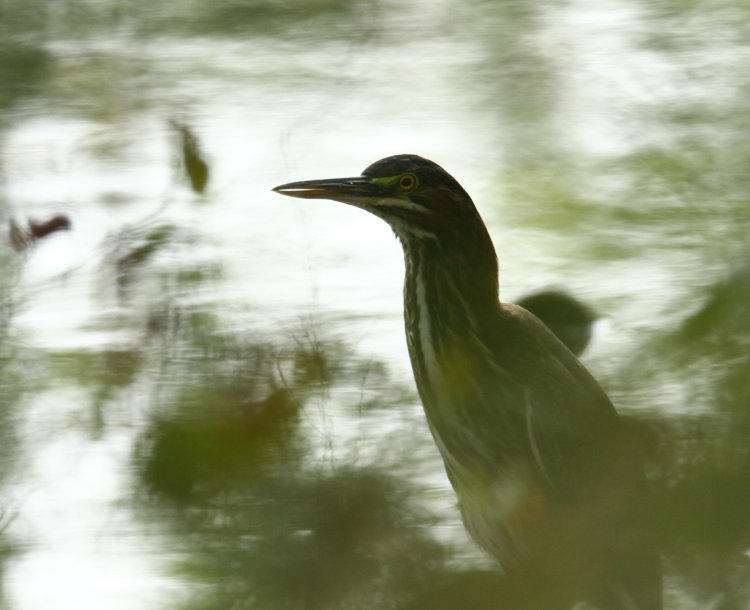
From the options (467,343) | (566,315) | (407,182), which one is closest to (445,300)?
(467,343)

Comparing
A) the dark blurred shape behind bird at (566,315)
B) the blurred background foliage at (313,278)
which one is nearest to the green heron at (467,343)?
the blurred background foliage at (313,278)

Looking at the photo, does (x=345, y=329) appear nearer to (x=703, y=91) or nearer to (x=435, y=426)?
(x=435, y=426)

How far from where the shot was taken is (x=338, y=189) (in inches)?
94.3

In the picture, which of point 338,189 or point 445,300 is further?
point 445,300

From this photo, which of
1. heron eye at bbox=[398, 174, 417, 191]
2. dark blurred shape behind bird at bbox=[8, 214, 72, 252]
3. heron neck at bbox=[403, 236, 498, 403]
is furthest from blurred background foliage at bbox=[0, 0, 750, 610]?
heron eye at bbox=[398, 174, 417, 191]

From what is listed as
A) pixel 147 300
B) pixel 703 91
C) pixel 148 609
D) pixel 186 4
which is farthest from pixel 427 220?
pixel 186 4

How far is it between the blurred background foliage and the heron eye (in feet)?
0.81

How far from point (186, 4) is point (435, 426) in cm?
365

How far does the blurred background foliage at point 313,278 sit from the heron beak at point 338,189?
0.20 feet

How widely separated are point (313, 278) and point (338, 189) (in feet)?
0.87

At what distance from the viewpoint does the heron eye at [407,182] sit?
2.44 meters

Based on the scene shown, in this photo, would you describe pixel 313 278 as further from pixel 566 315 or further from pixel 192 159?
pixel 566 315

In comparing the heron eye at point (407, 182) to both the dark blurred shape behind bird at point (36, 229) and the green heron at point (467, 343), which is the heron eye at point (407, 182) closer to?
the green heron at point (467, 343)

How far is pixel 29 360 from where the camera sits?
7.80ft
